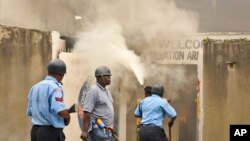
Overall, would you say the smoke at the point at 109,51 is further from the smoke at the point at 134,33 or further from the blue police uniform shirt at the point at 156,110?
the blue police uniform shirt at the point at 156,110

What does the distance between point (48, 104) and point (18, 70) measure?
13.1ft

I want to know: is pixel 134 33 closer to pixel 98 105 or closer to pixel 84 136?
pixel 98 105

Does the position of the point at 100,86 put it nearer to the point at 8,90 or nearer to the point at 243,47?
the point at 8,90

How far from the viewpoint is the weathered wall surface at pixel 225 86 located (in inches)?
386

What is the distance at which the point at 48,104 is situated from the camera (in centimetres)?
586

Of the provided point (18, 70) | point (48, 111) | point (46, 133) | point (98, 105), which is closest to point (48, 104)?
point (48, 111)

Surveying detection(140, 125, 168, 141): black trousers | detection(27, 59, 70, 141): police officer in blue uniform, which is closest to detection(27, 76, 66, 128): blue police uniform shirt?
detection(27, 59, 70, 141): police officer in blue uniform

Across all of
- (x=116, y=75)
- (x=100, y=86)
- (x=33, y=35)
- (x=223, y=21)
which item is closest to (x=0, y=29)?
(x=33, y=35)

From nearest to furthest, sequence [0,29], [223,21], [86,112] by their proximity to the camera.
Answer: [86,112] → [0,29] → [223,21]

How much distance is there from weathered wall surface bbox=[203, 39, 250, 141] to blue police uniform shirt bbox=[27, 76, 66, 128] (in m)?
4.69

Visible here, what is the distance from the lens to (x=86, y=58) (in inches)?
412

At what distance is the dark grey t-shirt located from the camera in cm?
686

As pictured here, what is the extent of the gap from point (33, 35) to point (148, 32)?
91.6 inches

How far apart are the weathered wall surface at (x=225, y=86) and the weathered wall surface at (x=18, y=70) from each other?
10.1 feet
